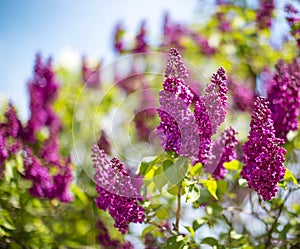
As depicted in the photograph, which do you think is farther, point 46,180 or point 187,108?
point 46,180

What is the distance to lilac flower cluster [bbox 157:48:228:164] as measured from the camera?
1457 mm

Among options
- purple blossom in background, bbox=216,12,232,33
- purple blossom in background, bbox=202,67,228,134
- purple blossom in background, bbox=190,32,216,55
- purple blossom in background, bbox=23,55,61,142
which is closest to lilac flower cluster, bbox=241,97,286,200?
purple blossom in background, bbox=202,67,228,134

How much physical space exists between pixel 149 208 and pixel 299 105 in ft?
2.59

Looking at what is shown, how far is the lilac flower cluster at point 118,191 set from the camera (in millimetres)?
1545

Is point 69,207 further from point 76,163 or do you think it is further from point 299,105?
point 299,105

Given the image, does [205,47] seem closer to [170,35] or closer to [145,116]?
[170,35]

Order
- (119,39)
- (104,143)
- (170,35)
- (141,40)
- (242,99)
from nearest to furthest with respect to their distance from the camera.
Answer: (104,143) < (242,99) < (141,40) < (170,35) < (119,39)

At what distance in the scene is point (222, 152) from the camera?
1.83 m

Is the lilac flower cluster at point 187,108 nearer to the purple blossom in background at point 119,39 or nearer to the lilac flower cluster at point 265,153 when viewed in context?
the lilac flower cluster at point 265,153

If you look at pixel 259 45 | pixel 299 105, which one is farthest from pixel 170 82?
pixel 259 45

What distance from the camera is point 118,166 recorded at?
153cm

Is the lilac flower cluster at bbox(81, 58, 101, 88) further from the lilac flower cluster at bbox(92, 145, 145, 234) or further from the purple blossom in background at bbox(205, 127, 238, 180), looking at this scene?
the lilac flower cluster at bbox(92, 145, 145, 234)

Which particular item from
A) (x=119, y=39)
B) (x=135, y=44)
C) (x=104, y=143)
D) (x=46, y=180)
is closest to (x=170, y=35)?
(x=135, y=44)

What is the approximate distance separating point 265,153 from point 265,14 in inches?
85.3
